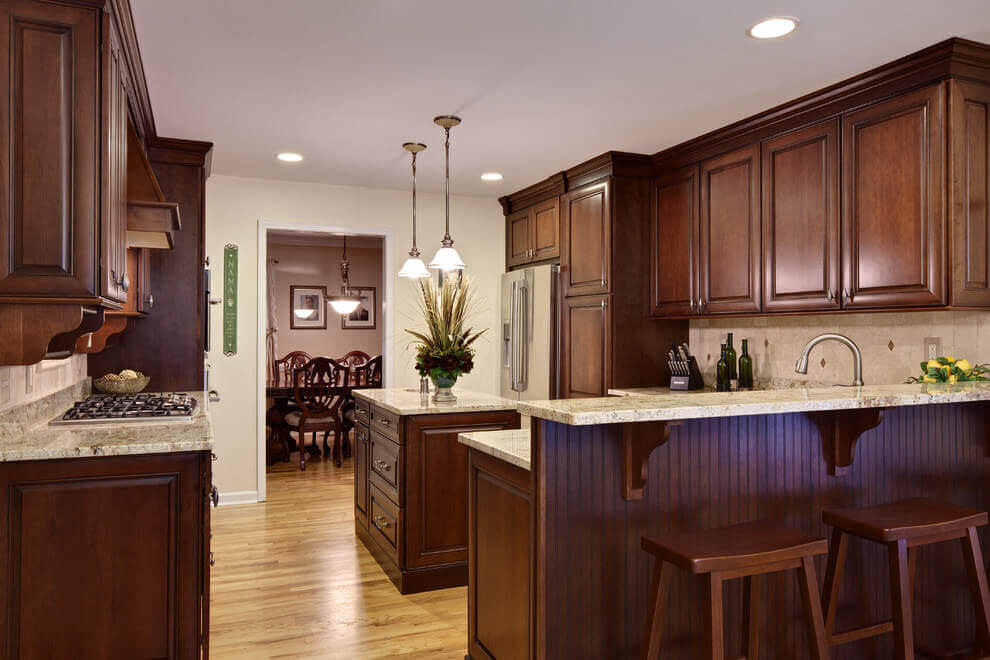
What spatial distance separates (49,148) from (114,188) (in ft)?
1.02

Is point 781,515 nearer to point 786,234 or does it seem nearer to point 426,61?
point 786,234

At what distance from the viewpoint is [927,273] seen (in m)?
2.76

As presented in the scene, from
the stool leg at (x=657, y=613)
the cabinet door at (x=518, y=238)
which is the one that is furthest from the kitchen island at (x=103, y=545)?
the cabinet door at (x=518, y=238)

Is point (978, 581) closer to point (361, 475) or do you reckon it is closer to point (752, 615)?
point (752, 615)

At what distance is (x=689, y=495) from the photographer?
2088mm

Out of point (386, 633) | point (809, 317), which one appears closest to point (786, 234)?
point (809, 317)

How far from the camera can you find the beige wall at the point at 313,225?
5.03m

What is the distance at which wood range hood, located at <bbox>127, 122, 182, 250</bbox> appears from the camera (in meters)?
2.69

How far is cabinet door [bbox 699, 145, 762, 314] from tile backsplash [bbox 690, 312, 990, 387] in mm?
331

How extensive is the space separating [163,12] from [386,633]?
2497mm

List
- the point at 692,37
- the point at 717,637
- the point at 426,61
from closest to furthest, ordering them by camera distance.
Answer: the point at 717,637 < the point at 692,37 < the point at 426,61

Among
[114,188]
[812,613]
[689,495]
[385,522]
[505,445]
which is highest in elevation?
[114,188]

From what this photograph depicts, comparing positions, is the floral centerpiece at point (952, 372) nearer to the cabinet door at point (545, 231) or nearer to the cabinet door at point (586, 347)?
the cabinet door at point (586, 347)

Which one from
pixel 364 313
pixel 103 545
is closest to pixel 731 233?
pixel 103 545
